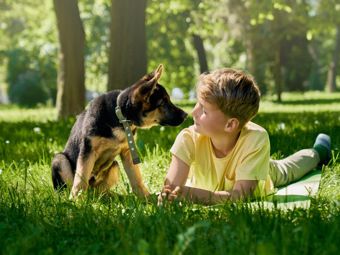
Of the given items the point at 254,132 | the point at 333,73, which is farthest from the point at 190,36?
the point at 254,132

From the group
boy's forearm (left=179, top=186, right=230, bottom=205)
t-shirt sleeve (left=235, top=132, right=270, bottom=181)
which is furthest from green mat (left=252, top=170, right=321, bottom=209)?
boy's forearm (left=179, top=186, right=230, bottom=205)

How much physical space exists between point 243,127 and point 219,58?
41.7 meters

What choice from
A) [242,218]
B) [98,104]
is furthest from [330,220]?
[98,104]

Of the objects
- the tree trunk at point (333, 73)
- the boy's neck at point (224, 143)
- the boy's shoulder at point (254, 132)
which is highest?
the boy's shoulder at point (254, 132)

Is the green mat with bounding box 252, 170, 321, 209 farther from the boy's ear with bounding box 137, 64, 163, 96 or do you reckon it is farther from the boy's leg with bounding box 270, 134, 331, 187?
the boy's ear with bounding box 137, 64, 163, 96

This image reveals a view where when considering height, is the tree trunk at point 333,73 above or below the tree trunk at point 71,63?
below

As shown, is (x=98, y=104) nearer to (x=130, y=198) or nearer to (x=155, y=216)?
(x=130, y=198)

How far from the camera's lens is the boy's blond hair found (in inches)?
188

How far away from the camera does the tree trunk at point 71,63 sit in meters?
13.8

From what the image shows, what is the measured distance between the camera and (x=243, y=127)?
5.05 meters

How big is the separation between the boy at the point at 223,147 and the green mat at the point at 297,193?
171mm

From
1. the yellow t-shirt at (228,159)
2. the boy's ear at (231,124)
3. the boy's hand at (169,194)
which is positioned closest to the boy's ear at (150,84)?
the yellow t-shirt at (228,159)

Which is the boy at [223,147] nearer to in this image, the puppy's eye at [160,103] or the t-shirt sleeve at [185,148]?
the t-shirt sleeve at [185,148]

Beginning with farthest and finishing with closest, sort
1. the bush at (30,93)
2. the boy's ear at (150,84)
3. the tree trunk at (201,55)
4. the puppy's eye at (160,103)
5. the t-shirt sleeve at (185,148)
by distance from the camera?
the bush at (30,93), the tree trunk at (201,55), the puppy's eye at (160,103), the boy's ear at (150,84), the t-shirt sleeve at (185,148)
